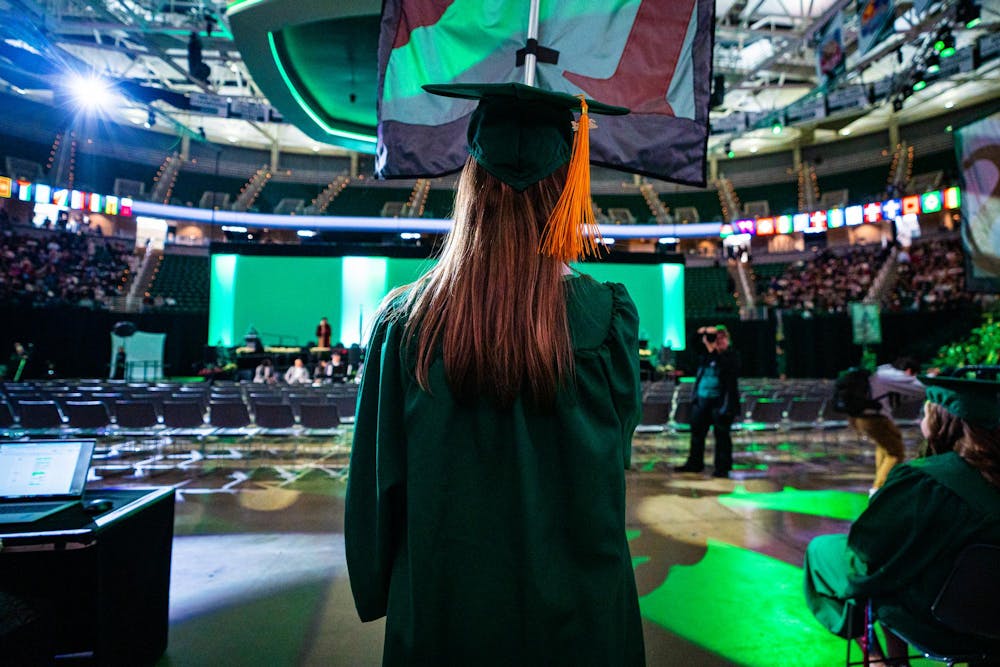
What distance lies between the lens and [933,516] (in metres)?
Answer: 1.70

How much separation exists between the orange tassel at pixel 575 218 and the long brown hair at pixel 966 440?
1649 mm

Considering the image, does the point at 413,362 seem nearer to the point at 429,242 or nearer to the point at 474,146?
the point at 474,146

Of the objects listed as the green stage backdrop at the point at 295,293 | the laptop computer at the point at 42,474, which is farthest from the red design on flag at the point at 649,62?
the green stage backdrop at the point at 295,293

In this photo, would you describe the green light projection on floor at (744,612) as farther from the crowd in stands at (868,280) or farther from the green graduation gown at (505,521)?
the crowd in stands at (868,280)

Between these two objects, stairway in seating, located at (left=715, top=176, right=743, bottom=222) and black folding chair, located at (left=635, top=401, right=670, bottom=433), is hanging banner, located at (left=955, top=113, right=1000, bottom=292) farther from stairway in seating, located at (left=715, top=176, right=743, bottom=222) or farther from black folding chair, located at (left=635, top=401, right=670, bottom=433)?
stairway in seating, located at (left=715, top=176, right=743, bottom=222)

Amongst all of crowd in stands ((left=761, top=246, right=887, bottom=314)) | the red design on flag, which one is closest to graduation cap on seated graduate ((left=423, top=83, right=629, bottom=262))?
the red design on flag

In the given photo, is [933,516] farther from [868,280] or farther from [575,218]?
[868,280]

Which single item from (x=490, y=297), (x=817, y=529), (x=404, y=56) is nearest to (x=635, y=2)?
(x=404, y=56)

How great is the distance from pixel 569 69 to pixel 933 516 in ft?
6.33

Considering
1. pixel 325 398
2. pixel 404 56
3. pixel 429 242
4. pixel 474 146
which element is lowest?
pixel 325 398

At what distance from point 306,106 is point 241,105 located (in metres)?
15.3

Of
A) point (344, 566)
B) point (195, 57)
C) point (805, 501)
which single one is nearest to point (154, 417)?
point (344, 566)

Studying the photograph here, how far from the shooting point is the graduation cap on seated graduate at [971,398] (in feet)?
5.91

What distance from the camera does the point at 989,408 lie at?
1812 mm
